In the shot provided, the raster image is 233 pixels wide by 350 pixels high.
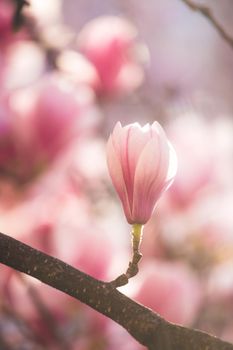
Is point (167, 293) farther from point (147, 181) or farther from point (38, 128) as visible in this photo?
point (147, 181)

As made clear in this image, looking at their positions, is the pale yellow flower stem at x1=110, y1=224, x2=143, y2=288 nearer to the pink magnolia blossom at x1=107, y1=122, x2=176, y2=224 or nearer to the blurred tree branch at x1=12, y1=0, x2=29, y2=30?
the pink magnolia blossom at x1=107, y1=122, x2=176, y2=224

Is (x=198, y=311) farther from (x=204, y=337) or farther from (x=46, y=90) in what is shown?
(x=204, y=337)

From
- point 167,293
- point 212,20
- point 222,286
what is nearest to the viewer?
point 212,20

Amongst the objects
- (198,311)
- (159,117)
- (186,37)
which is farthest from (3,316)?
(186,37)

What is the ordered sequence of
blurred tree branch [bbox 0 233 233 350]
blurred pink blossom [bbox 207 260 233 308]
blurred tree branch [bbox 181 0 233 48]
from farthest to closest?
1. blurred pink blossom [bbox 207 260 233 308]
2. blurred tree branch [bbox 181 0 233 48]
3. blurred tree branch [bbox 0 233 233 350]

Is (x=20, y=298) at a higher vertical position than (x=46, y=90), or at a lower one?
lower

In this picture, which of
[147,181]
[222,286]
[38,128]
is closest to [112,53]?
[38,128]

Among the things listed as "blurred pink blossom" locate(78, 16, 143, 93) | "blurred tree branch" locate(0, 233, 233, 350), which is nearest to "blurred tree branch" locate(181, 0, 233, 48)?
"blurred tree branch" locate(0, 233, 233, 350)
